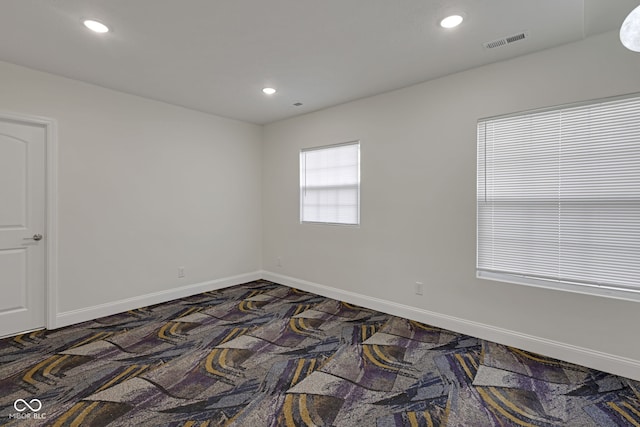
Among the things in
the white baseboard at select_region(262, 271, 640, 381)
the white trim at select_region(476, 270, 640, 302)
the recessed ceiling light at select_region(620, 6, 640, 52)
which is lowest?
the white baseboard at select_region(262, 271, 640, 381)

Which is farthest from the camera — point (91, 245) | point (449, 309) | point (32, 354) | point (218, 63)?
point (91, 245)

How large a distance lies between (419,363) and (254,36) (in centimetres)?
300

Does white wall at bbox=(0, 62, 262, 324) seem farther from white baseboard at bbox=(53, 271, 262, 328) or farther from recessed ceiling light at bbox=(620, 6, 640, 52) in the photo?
recessed ceiling light at bbox=(620, 6, 640, 52)

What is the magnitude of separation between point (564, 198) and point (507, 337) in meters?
1.35

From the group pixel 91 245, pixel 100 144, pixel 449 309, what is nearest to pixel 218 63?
pixel 100 144

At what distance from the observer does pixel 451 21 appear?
2.32m

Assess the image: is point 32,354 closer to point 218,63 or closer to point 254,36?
point 218,63

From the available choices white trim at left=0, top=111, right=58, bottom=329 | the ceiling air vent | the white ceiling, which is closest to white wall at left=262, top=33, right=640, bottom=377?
the white ceiling

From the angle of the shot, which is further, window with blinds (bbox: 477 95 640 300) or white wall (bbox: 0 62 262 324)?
white wall (bbox: 0 62 262 324)

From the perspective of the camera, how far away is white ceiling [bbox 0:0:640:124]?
2.16 meters

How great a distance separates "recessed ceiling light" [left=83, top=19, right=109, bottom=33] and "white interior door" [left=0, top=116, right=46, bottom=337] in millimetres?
1491

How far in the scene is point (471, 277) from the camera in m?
3.15

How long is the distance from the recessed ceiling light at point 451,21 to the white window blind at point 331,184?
1.84m

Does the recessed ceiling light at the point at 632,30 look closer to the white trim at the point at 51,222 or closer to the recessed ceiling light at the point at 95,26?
the recessed ceiling light at the point at 95,26
